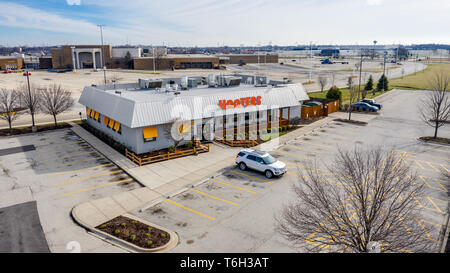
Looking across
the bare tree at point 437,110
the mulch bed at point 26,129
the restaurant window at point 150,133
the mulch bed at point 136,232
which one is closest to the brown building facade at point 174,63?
the mulch bed at point 26,129

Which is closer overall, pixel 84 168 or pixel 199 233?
pixel 199 233

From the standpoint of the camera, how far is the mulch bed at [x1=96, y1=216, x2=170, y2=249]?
15.1 meters

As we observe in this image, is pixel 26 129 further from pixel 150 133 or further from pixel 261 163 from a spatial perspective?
pixel 261 163

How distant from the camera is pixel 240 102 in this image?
33.7m

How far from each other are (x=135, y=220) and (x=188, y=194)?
4.33 metres

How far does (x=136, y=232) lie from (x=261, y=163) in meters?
11.0

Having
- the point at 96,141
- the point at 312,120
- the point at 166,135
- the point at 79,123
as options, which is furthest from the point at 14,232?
the point at 312,120

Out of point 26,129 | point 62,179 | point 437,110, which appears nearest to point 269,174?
point 62,179

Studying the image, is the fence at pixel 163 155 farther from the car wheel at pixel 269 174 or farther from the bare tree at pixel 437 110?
the bare tree at pixel 437 110

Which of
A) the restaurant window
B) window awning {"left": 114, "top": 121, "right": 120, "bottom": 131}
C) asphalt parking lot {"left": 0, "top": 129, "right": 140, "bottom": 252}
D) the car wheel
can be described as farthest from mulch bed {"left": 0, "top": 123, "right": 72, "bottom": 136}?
the car wheel

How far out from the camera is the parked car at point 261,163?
22.9 meters

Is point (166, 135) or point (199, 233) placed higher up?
point (166, 135)
